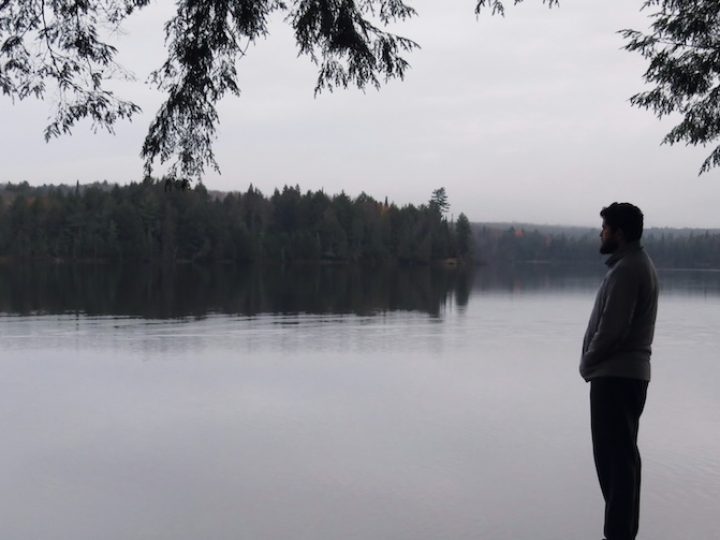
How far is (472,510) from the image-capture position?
7.12 m

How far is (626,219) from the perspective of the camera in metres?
5.17

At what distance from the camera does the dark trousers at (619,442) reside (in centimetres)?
507

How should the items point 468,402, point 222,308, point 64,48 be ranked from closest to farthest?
point 64,48
point 468,402
point 222,308

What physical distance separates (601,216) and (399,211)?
147m

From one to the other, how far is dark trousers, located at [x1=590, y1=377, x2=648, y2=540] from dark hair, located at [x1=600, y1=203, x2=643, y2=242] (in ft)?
3.03

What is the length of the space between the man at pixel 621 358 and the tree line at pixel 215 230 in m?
117

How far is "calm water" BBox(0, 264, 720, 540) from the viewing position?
6906 millimetres

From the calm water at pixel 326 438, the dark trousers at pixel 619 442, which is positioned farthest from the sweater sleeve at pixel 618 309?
the calm water at pixel 326 438

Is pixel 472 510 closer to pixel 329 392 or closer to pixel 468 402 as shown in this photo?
pixel 468 402

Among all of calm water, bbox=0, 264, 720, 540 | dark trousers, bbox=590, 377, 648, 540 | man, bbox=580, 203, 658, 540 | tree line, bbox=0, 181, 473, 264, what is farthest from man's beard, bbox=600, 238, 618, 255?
tree line, bbox=0, 181, 473, 264

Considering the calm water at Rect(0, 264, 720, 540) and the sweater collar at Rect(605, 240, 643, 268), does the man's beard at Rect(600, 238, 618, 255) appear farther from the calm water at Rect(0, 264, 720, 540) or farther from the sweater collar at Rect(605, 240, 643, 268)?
the calm water at Rect(0, 264, 720, 540)

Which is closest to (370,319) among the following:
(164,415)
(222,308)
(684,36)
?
(222,308)

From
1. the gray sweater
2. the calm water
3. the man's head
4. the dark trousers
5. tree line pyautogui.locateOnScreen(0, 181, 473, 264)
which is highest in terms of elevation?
tree line pyautogui.locateOnScreen(0, 181, 473, 264)

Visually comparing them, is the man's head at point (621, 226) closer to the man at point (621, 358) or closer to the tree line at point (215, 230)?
the man at point (621, 358)
